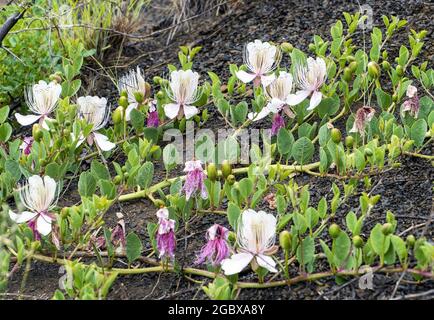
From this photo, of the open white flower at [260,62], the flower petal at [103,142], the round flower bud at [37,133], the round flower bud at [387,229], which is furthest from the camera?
the open white flower at [260,62]

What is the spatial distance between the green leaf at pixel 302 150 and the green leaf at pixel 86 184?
0.63 metres

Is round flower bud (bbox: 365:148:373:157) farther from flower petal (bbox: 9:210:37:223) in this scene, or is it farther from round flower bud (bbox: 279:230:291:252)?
flower petal (bbox: 9:210:37:223)

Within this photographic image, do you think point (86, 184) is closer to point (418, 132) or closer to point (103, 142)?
point (103, 142)

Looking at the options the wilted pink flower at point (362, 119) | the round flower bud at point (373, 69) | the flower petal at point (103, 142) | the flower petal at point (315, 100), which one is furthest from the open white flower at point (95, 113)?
the round flower bud at point (373, 69)

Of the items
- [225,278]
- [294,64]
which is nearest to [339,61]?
[294,64]

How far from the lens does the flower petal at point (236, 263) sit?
7.04 ft

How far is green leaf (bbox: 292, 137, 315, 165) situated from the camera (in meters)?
2.64

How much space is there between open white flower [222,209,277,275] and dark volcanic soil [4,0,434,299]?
126 millimetres

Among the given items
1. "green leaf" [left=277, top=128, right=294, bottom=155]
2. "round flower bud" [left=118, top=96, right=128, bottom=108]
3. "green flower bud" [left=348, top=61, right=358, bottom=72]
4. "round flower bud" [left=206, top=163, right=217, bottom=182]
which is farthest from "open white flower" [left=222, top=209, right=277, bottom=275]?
"green flower bud" [left=348, top=61, right=358, bottom=72]

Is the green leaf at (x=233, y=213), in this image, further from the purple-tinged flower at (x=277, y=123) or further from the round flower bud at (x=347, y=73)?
the round flower bud at (x=347, y=73)

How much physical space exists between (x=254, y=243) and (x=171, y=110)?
3.00 ft

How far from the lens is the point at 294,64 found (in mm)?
2982

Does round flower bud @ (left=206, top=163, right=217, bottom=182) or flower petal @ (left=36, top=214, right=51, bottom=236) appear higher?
round flower bud @ (left=206, top=163, right=217, bottom=182)

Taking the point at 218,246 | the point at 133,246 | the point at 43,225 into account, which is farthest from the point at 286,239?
the point at 43,225
